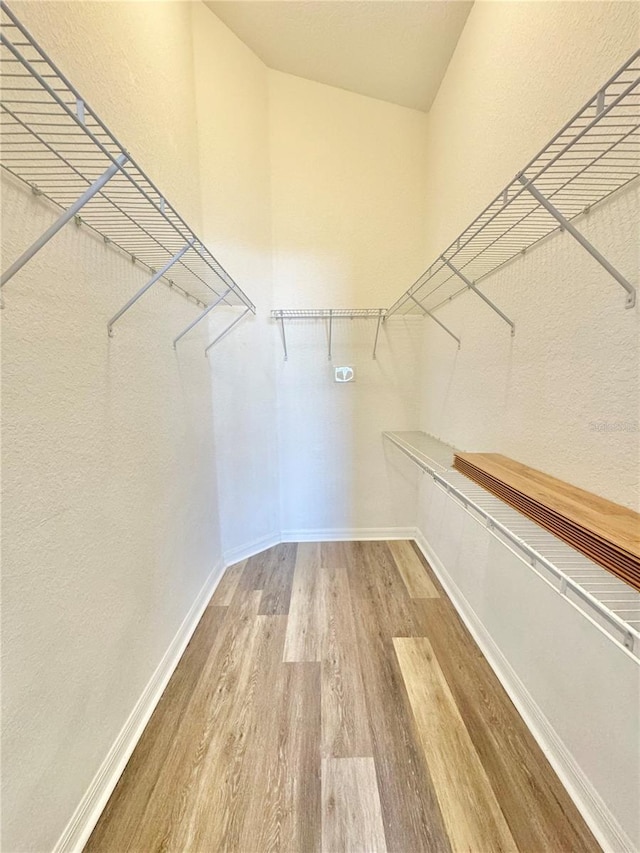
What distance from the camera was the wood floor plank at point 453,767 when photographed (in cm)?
88

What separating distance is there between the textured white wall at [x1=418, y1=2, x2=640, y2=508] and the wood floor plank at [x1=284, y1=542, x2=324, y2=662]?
117cm

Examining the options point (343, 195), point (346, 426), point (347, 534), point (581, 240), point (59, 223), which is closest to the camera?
point (59, 223)

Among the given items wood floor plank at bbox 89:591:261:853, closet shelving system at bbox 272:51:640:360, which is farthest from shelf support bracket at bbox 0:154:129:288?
wood floor plank at bbox 89:591:261:853

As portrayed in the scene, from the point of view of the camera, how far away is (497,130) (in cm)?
128

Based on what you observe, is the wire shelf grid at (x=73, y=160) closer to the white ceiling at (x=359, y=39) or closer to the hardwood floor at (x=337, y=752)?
the white ceiling at (x=359, y=39)


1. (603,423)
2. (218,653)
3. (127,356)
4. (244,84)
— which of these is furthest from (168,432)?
(244,84)

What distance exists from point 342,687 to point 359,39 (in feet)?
9.84

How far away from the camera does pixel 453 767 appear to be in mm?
1026

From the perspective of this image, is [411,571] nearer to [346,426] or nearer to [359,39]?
[346,426]

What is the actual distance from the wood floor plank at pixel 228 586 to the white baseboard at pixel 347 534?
0.44 m

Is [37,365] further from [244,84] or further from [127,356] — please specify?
[244,84]

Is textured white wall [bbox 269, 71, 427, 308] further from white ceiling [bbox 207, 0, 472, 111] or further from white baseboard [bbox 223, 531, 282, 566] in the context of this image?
white baseboard [bbox 223, 531, 282, 566]

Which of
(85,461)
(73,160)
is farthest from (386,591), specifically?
(73,160)

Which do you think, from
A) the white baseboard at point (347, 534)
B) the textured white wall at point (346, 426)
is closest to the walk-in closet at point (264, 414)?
the textured white wall at point (346, 426)
